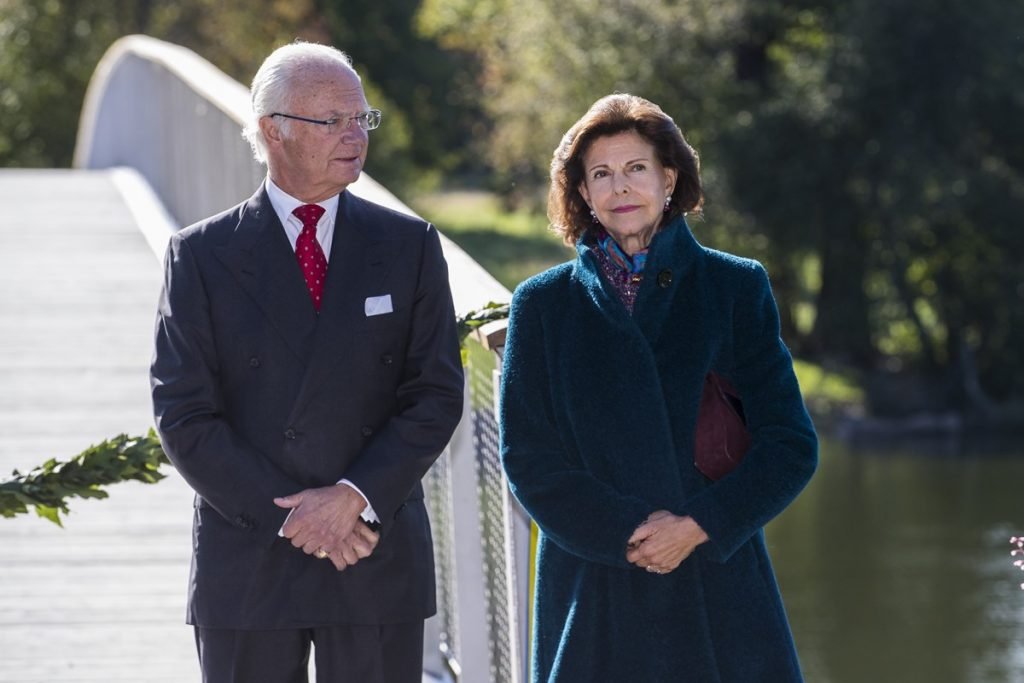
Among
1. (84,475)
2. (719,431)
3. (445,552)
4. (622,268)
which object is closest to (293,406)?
(622,268)

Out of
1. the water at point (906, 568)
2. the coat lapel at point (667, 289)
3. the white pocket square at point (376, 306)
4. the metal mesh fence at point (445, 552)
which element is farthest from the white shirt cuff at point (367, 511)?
the water at point (906, 568)

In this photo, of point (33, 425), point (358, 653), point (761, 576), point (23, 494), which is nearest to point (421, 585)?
point (358, 653)

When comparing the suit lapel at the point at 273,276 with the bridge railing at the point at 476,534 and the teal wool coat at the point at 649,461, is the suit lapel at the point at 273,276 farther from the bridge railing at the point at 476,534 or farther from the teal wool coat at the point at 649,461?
the bridge railing at the point at 476,534

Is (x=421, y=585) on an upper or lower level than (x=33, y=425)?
upper

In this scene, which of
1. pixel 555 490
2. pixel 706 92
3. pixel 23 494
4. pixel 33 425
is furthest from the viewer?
pixel 706 92

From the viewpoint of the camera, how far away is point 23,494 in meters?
4.40

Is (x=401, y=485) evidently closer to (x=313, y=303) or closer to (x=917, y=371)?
(x=313, y=303)

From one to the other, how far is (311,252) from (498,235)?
3930 cm

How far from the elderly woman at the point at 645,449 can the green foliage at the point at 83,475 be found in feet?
5.28

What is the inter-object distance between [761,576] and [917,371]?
2829 centimetres

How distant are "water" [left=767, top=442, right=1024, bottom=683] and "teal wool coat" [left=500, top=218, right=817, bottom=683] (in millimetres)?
14550

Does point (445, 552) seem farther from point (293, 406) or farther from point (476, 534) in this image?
point (293, 406)

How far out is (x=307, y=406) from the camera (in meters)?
3.05

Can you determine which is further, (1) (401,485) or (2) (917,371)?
(2) (917,371)
